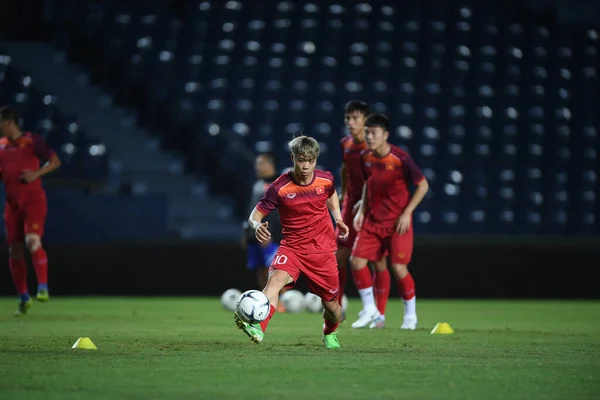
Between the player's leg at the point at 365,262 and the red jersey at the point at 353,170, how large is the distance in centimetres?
50

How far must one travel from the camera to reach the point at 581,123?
19.4m

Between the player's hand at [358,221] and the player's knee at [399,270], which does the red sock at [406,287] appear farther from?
the player's hand at [358,221]

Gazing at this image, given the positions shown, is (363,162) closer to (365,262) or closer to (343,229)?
(365,262)

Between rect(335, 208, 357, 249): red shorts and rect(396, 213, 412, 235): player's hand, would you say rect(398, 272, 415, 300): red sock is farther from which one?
rect(335, 208, 357, 249): red shorts

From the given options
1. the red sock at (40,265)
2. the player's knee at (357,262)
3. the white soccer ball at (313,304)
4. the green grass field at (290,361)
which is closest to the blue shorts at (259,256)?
the white soccer ball at (313,304)

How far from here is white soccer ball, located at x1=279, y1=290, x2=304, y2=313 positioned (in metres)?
13.4

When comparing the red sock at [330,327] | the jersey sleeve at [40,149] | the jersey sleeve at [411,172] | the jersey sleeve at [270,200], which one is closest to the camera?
the jersey sleeve at [270,200]

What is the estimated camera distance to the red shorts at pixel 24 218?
37.8 feet

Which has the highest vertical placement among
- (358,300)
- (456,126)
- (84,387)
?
(456,126)

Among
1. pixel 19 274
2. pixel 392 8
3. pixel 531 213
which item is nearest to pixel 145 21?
pixel 392 8

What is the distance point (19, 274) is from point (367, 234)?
4.17 meters

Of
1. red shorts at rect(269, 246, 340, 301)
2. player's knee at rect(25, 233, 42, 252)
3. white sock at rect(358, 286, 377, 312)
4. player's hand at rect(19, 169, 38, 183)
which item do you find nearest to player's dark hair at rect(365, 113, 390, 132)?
→ white sock at rect(358, 286, 377, 312)

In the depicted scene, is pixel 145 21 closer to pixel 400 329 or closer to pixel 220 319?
pixel 220 319

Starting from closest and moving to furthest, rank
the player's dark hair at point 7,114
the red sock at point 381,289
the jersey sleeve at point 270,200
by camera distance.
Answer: the jersey sleeve at point 270,200
the red sock at point 381,289
the player's dark hair at point 7,114
